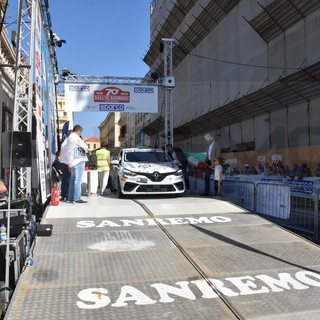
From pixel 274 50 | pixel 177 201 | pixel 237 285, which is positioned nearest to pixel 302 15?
pixel 274 50

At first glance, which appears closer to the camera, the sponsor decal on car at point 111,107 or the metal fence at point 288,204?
the metal fence at point 288,204

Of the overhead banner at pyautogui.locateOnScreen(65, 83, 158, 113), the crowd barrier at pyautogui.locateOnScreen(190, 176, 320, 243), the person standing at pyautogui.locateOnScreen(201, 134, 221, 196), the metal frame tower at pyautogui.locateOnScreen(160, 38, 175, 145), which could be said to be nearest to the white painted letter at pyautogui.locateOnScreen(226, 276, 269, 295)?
the crowd barrier at pyautogui.locateOnScreen(190, 176, 320, 243)

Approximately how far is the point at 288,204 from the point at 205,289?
4355 mm

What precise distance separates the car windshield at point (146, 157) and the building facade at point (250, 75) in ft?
25.7

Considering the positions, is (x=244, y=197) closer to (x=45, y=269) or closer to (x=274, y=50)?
(x=45, y=269)

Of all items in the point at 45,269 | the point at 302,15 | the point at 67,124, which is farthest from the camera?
the point at 302,15

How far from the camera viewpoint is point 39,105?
813 centimetres

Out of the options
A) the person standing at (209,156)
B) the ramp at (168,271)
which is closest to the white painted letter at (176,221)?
the ramp at (168,271)

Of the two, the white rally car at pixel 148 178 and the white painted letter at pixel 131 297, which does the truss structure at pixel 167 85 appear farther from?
the white painted letter at pixel 131 297

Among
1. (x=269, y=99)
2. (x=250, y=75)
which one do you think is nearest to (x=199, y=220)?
(x=269, y=99)

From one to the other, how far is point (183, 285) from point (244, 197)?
576cm

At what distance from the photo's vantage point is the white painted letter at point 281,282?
4184mm

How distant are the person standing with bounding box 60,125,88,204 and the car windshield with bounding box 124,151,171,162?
2.26 m

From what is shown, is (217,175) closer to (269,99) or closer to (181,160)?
(181,160)
